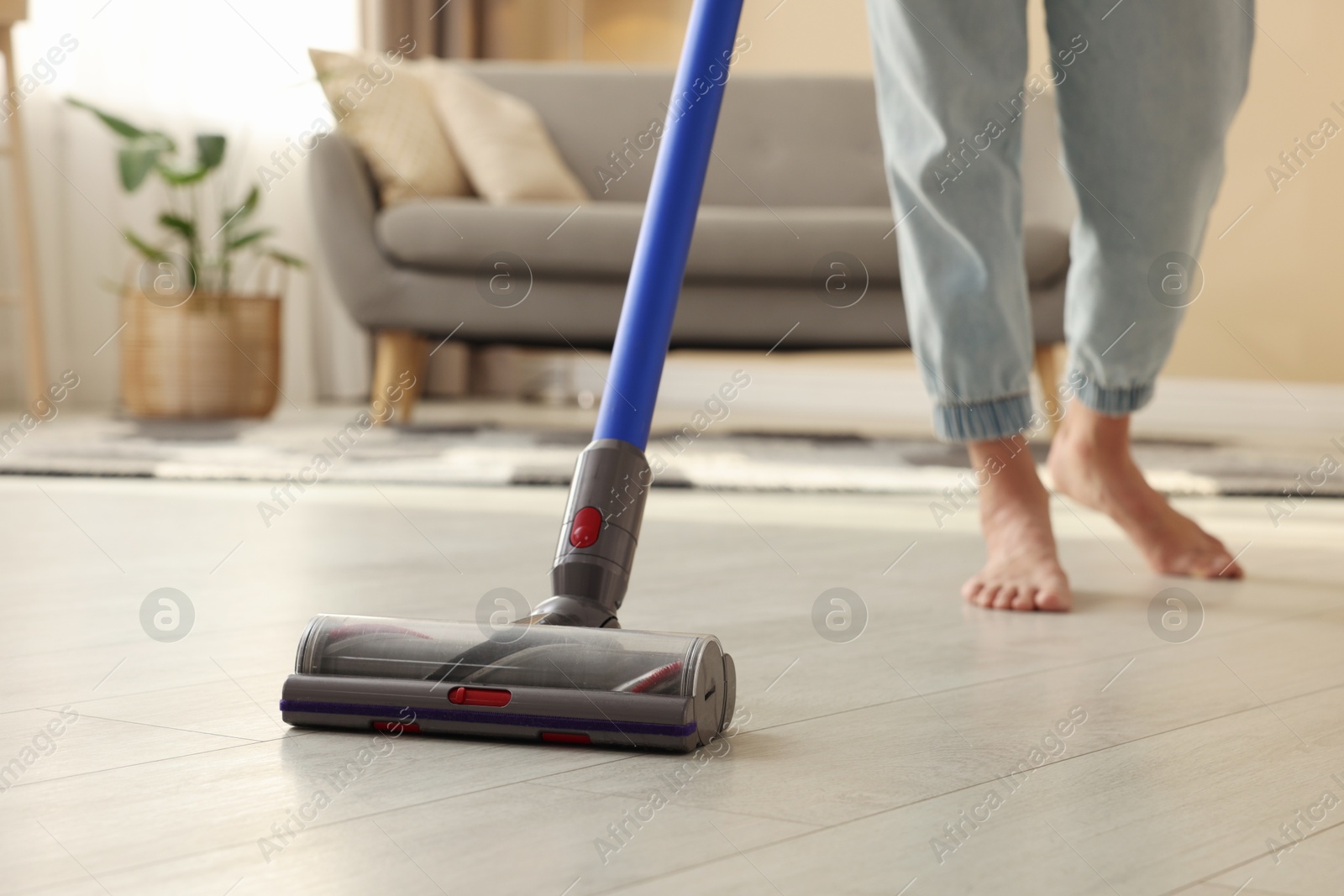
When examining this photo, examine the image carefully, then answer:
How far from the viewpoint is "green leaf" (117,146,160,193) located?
12.0 ft

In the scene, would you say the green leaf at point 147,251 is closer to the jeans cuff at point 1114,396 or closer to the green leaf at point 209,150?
the green leaf at point 209,150

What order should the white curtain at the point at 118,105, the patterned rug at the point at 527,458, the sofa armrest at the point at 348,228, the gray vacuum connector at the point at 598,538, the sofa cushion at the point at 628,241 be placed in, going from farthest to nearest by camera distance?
the white curtain at the point at 118,105
the sofa armrest at the point at 348,228
the sofa cushion at the point at 628,241
the patterned rug at the point at 527,458
the gray vacuum connector at the point at 598,538

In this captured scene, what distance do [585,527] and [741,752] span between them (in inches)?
6.3

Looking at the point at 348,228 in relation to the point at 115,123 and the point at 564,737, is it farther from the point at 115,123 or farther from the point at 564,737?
the point at 564,737

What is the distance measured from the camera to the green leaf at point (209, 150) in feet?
12.5

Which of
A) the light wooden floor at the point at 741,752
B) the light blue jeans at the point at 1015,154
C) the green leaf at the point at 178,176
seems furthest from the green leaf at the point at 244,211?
the light blue jeans at the point at 1015,154

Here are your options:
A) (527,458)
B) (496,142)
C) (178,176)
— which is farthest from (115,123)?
(527,458)

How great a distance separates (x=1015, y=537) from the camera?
1.32 metres

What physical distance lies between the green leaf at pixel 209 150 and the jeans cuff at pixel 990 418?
2.92 meters

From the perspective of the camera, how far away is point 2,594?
118cm

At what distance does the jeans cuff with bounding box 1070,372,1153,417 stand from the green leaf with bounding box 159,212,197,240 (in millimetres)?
2803

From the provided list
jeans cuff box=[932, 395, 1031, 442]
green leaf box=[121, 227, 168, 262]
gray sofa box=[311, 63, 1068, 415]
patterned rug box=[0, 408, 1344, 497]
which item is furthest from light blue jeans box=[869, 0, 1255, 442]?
green leaf box=[121, 227, 168, 262]

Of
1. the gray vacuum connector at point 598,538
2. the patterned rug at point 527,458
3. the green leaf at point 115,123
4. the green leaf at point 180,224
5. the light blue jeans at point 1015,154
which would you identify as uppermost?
the light blue jeans at point 1015,154

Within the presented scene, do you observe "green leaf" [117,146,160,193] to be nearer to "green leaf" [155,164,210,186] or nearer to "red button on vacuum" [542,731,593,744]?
"green leaf" [155,164,210,186]
